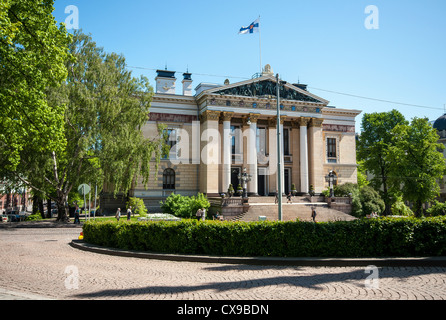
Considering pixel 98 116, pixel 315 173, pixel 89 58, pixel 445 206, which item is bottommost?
pixel 445 206

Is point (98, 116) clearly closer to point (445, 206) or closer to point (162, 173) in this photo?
point (162, 173)

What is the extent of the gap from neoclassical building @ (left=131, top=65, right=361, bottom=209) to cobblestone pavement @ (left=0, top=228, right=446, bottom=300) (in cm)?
2879

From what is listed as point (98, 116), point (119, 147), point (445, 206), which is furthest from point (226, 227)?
point (445, 206)

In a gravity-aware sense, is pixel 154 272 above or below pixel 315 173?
below

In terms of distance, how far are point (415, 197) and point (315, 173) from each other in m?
11.7

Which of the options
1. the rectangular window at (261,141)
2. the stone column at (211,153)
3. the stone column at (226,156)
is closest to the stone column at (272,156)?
the rectangular window at (261,141)

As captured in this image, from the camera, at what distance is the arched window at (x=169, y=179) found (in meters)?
42.2

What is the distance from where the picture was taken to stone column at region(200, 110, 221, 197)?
→ 40.0 metres

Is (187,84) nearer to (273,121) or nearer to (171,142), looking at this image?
(171,142)

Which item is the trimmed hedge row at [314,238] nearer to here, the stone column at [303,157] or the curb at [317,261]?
the curb at [317,261]

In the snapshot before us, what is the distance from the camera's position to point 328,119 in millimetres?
49250

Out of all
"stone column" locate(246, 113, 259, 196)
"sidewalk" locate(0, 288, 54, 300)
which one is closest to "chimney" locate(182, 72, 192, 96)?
"stone column" locate(246, 113, 259, 196)

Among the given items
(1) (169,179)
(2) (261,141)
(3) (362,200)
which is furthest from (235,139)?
(3) (362,200)
